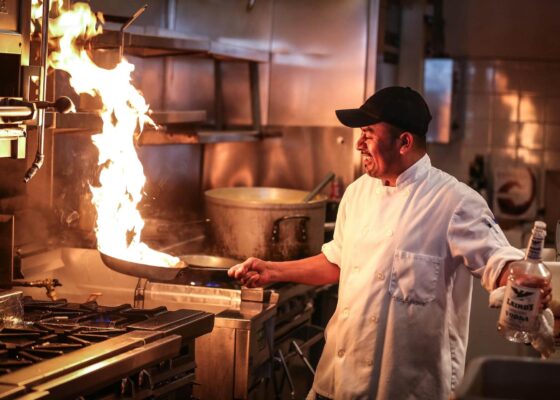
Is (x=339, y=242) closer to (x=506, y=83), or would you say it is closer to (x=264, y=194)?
(x=264, y=194)

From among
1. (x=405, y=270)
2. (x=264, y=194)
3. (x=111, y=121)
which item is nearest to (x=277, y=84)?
(x=264, y=194)

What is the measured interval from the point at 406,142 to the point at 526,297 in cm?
91

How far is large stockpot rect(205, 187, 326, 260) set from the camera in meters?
4.57

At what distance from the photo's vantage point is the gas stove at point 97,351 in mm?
2473

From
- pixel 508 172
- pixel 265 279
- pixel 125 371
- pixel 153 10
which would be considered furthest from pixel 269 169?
pixel 125 371

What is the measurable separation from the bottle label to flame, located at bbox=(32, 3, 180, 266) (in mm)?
1446

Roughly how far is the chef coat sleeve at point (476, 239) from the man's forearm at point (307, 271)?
55cm

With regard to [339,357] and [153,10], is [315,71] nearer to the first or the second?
[153,10]

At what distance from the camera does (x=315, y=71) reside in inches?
232

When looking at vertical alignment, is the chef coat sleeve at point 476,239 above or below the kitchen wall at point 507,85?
below

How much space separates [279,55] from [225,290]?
8.29 feet

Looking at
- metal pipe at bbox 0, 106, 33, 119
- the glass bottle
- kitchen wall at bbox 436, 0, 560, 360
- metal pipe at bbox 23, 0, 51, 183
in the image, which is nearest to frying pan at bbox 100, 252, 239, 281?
metal pipe at bbox 23, 0, 51, 183

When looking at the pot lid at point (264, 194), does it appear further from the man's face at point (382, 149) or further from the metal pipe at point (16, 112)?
the metal pipe at point (16, 112)

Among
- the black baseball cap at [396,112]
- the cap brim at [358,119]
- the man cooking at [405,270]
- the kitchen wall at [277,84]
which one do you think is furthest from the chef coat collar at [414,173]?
the kitchen wall at [277,84]
